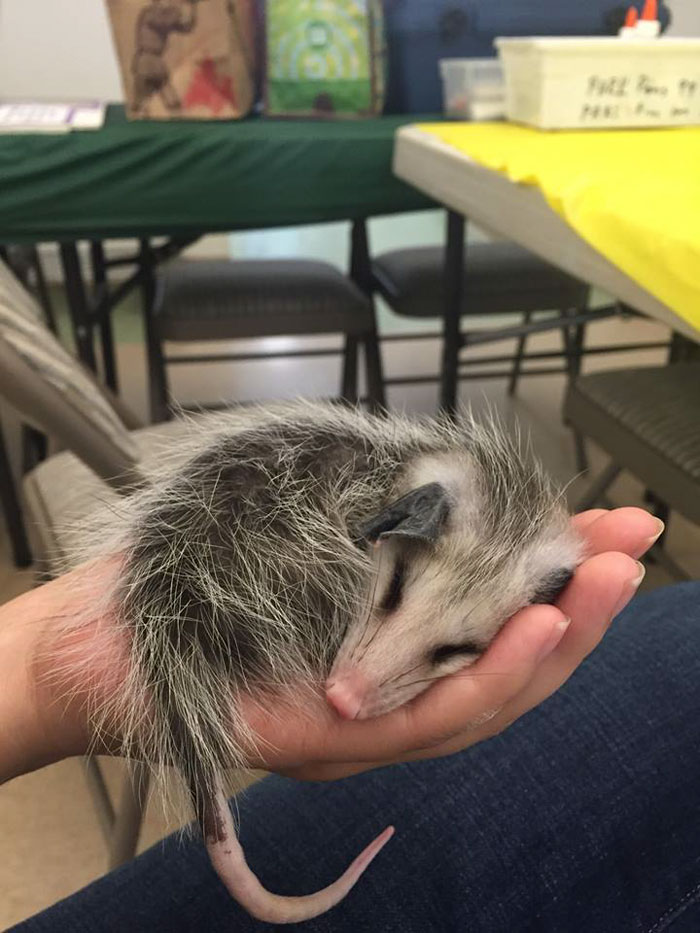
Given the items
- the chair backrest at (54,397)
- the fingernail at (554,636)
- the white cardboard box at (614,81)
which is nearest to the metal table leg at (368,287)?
the white cardboard box at (614,81)

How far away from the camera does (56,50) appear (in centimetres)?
380

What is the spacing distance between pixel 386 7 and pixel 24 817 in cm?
224

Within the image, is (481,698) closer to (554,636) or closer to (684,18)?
(554,636)

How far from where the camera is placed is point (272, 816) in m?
0.72

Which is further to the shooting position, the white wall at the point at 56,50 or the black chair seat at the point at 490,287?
the white wall at the point at 56,50

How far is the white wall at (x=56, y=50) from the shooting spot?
3.70 m

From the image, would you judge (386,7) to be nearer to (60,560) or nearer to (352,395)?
(352,395)

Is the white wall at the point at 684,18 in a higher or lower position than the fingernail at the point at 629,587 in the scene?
higher

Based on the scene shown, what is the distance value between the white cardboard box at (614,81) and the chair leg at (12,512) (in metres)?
1.67

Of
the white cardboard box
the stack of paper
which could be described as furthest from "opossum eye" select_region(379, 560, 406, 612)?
the stack of paper

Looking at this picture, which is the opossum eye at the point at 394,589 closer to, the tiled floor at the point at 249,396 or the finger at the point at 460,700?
the finger at the point at 460,700

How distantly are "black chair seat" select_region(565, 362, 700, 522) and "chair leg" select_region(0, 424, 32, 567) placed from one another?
5.11 ft

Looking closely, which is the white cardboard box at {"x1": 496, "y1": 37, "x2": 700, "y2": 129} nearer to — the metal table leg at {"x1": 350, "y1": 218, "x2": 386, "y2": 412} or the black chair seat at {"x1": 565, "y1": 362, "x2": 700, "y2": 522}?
the black chair seat at {"x1": 565, "y1": 362, "x2": 700, "y2": 522}

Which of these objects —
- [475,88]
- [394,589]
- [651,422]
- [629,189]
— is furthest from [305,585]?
[475,88]
